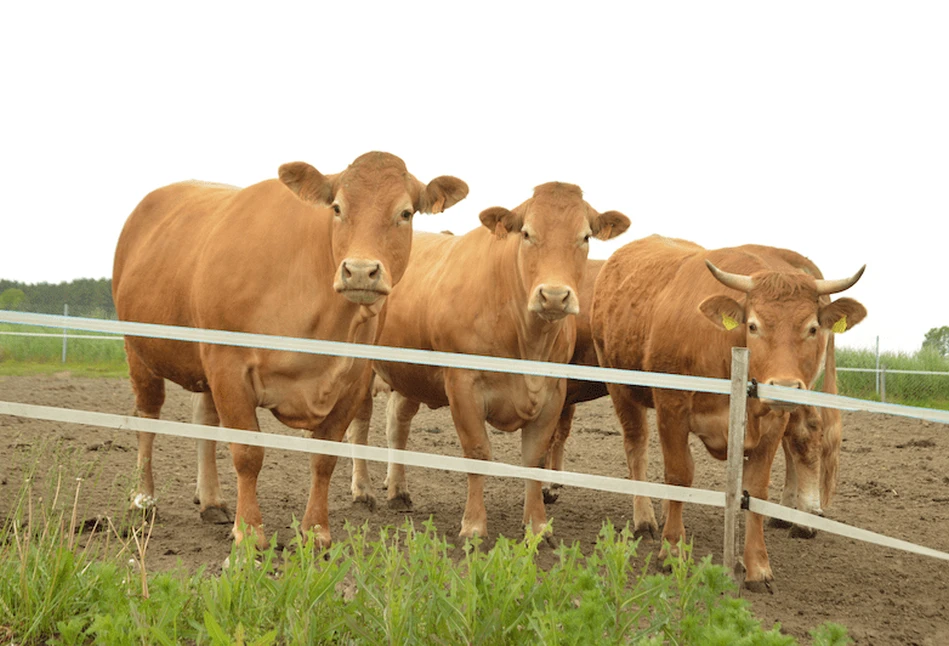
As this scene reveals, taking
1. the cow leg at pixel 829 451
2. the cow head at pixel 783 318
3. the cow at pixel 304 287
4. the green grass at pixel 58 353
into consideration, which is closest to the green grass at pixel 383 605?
the cow at pixel 304 287

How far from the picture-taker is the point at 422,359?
483cm

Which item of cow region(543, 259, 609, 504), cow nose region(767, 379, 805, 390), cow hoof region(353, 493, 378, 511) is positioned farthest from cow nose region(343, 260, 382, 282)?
cow region(543, 259, 609, 504)

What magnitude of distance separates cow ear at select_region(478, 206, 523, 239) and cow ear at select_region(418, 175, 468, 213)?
0.31m

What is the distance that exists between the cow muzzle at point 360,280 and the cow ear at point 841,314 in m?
2.39

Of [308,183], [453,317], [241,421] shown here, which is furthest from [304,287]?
[453,317]

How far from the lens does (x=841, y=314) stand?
5418mm

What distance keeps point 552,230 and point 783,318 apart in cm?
149

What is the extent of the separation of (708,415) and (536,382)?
1.08 meters

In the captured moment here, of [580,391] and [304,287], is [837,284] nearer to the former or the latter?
[580,391]

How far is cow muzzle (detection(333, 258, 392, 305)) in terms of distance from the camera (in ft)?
16.4

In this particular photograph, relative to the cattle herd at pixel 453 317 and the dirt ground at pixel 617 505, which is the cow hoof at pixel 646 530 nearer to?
the cattle herd at pixel 453 317

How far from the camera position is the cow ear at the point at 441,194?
578cm

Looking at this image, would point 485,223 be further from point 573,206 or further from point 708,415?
point 708,415

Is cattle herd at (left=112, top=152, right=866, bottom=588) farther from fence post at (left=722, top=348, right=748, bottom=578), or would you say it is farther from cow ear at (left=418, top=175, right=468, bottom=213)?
fence post at (left=722, top=348, right=748, bottom=578)
